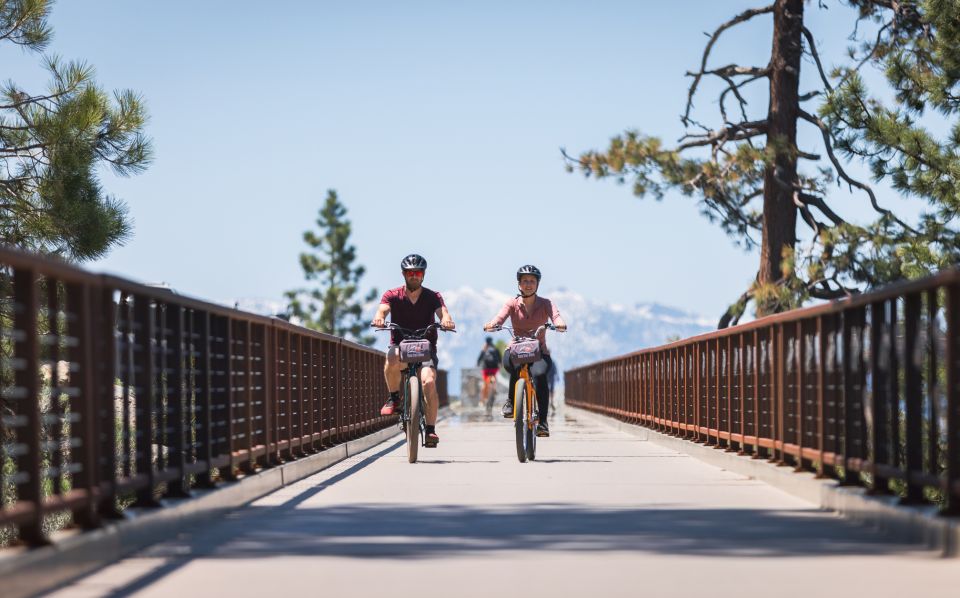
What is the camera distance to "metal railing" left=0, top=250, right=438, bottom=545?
664cm

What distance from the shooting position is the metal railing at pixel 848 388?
8070mm

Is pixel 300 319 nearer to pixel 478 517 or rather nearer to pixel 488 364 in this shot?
pixel 488 364

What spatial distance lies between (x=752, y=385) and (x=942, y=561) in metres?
6.90

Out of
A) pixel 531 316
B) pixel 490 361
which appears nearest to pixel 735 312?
pixel 490 361

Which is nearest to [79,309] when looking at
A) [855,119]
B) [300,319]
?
[855,119]

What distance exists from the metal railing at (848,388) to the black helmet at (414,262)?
9.41 ft

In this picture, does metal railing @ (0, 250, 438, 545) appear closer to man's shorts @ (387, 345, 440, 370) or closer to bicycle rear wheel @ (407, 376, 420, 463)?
man's shorts @ (387, 345, 440, 370)

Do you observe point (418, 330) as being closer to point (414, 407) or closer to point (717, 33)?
point (414, 407)

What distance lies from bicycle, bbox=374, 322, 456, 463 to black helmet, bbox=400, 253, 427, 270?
54 centimetres

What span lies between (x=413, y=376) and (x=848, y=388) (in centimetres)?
566

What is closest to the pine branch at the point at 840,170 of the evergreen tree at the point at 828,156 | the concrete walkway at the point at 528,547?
the evergreen tree at the point at 828,156

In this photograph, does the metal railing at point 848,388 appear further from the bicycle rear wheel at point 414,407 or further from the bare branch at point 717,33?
the bare branch at point 717,33

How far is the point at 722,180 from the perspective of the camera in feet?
87.8

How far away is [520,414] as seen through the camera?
48.8 ft
